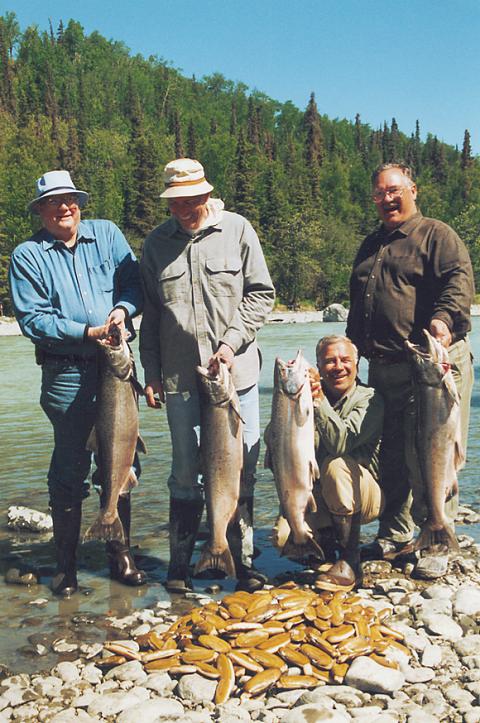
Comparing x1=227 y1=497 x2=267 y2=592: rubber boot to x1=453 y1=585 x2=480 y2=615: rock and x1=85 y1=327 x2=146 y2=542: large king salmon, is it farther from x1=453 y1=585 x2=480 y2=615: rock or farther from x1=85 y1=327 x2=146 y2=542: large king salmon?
x1=453 y1=585 x2=480 y2=615: rock

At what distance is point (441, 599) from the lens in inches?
205

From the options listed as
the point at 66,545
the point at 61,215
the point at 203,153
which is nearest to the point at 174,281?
the point at 61,215

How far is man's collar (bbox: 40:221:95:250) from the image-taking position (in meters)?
5.36

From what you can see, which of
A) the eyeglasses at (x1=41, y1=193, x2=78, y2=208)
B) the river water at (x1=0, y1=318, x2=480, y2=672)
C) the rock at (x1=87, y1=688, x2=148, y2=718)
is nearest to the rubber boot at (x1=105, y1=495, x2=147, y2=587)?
the river water at (x1=0, y1=318, x2=480, y2=672)

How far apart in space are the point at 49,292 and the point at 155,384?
3.07 ft

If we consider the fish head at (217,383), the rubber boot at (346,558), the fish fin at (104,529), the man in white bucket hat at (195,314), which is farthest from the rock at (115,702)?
the fish head at (217,383)

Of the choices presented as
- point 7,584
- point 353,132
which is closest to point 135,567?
point 7,584

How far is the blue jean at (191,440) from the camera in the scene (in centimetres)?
526

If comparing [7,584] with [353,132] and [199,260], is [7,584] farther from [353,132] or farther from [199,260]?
[353,132]

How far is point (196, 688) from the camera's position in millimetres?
4191

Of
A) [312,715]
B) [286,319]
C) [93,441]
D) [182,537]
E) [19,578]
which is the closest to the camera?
[312,715]

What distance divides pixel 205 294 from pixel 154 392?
2.45ft

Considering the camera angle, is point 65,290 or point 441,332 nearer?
point 441,332

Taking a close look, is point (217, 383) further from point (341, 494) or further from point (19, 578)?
point (19, 578)
